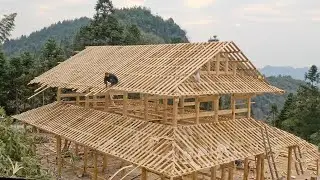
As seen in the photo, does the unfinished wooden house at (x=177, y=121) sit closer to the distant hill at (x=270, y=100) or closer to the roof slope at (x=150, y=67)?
the roof slope at (x=150, y=67)

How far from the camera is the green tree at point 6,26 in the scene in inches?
342

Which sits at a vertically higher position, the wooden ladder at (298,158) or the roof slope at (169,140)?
the roof slope at (169,140)

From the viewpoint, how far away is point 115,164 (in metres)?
19.0

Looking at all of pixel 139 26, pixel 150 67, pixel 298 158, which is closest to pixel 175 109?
pixel 150 67

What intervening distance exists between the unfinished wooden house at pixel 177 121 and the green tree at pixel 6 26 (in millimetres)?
4886

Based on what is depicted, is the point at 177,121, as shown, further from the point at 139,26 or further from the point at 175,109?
the point at 139,26

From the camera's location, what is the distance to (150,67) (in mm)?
14914

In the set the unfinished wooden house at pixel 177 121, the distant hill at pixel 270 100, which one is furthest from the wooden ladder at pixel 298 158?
the distant hill at pixel 270 100

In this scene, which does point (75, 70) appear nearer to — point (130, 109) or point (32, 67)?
point (130, 109)

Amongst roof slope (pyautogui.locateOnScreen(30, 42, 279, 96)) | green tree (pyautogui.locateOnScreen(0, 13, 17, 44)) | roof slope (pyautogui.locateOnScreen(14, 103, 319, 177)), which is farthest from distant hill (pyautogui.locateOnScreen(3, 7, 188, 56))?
green tree (pyautogui.locateOnScreen(0, 13, 17, 44))

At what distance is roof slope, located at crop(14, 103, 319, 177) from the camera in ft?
37.2

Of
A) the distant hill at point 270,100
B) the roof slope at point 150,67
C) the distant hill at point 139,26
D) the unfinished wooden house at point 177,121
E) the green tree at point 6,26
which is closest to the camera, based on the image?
the green tree at point 6,26

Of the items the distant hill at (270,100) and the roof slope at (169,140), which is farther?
the distant hill at (270,100)

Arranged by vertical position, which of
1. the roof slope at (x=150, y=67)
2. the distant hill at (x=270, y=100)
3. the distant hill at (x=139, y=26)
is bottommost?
the distant hill at (x=270, y=100)
